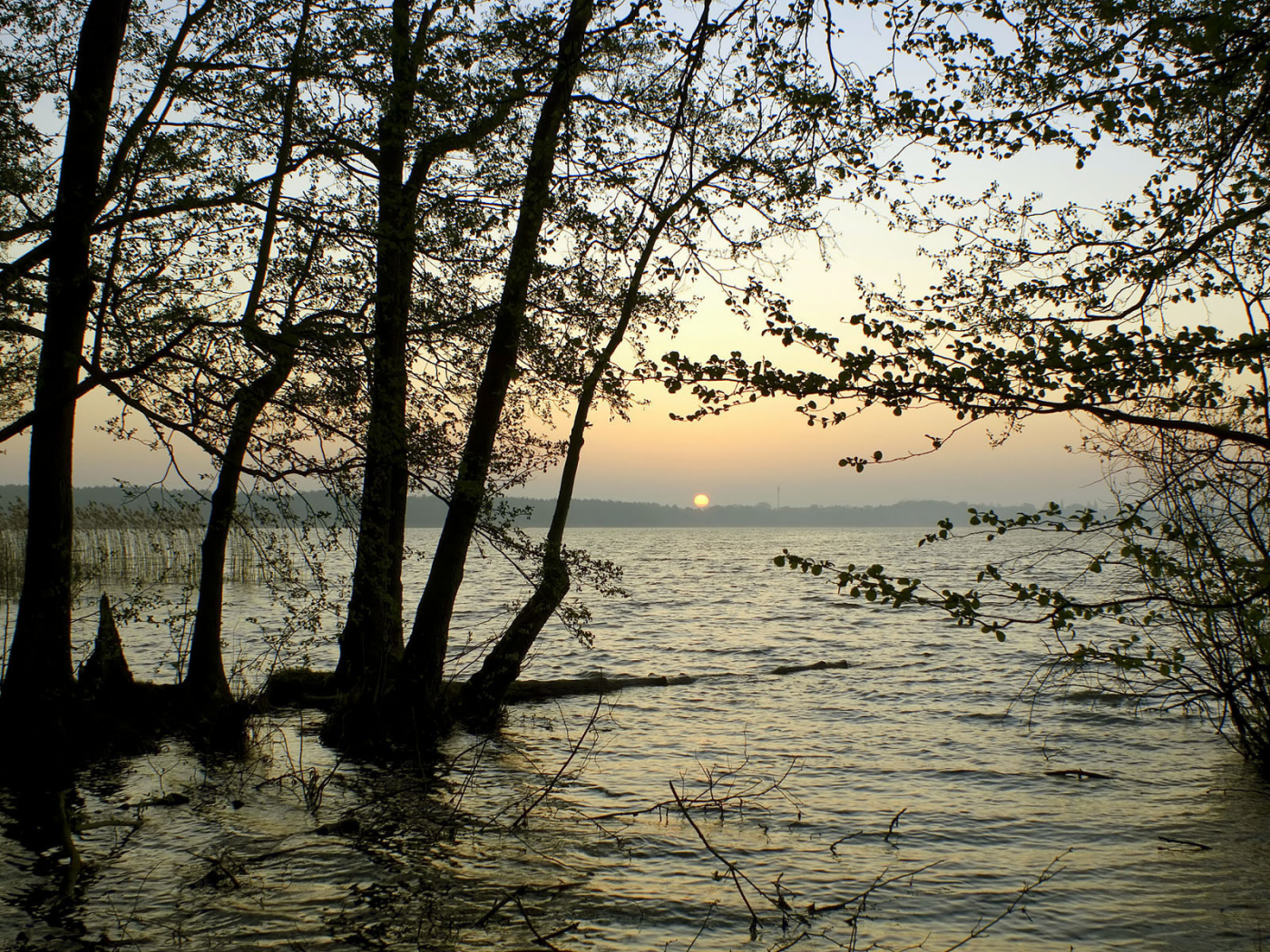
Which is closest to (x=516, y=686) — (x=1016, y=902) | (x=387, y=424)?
(x=387, y=424)

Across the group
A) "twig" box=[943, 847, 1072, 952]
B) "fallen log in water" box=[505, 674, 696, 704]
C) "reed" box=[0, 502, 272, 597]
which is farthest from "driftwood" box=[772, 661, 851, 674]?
"twig" box=[943, 847, 1072, 952]

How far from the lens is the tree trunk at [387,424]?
9.75 metres

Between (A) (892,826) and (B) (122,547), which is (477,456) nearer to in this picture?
(A) (892,826)

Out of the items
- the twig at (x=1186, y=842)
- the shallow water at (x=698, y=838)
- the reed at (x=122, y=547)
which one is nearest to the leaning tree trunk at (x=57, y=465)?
the reed at (x=122, y=547)

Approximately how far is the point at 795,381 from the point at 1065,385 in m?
1.38

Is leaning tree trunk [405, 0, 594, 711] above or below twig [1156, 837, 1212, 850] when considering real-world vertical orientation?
above

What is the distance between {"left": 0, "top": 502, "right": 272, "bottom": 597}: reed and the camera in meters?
15.8

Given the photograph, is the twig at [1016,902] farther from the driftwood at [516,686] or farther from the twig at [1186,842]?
the driftwood at [516,686]

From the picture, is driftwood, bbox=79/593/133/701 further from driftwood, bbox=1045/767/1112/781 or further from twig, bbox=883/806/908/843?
driftwood, bbox=1045/767/1112/781

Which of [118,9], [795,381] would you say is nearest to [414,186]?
[118,9]

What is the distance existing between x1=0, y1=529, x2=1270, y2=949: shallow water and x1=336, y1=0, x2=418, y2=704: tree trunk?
5.37 ft

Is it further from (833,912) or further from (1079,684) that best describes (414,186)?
(1079,684)

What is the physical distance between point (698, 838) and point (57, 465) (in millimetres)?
8460

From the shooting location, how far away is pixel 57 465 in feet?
34.8
